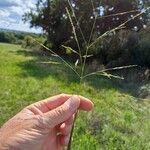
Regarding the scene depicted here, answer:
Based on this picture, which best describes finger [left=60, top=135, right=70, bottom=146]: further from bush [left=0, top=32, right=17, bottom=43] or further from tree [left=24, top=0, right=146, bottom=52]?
bush [left=0, top=32, right=17, bottom=43]

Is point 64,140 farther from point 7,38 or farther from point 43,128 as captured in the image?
point 7,38

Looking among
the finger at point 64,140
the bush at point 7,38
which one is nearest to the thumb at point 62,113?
the finger at point 64,140

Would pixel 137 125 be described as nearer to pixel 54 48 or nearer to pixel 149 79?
pixel 149 79

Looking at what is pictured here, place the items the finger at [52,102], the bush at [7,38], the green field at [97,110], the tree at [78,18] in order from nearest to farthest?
the finger at [52,102] < the green field at [97,110] < the tree at [78,18] < the bush at [7,38]

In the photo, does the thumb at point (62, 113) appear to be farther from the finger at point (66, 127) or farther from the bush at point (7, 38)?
the bush at point (7, 38)

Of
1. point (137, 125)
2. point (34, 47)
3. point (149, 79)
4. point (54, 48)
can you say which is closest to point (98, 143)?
point (137, 125)

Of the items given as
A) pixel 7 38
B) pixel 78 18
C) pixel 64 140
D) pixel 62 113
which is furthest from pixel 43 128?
pixel 7 38

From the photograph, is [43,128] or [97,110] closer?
[43,128]
